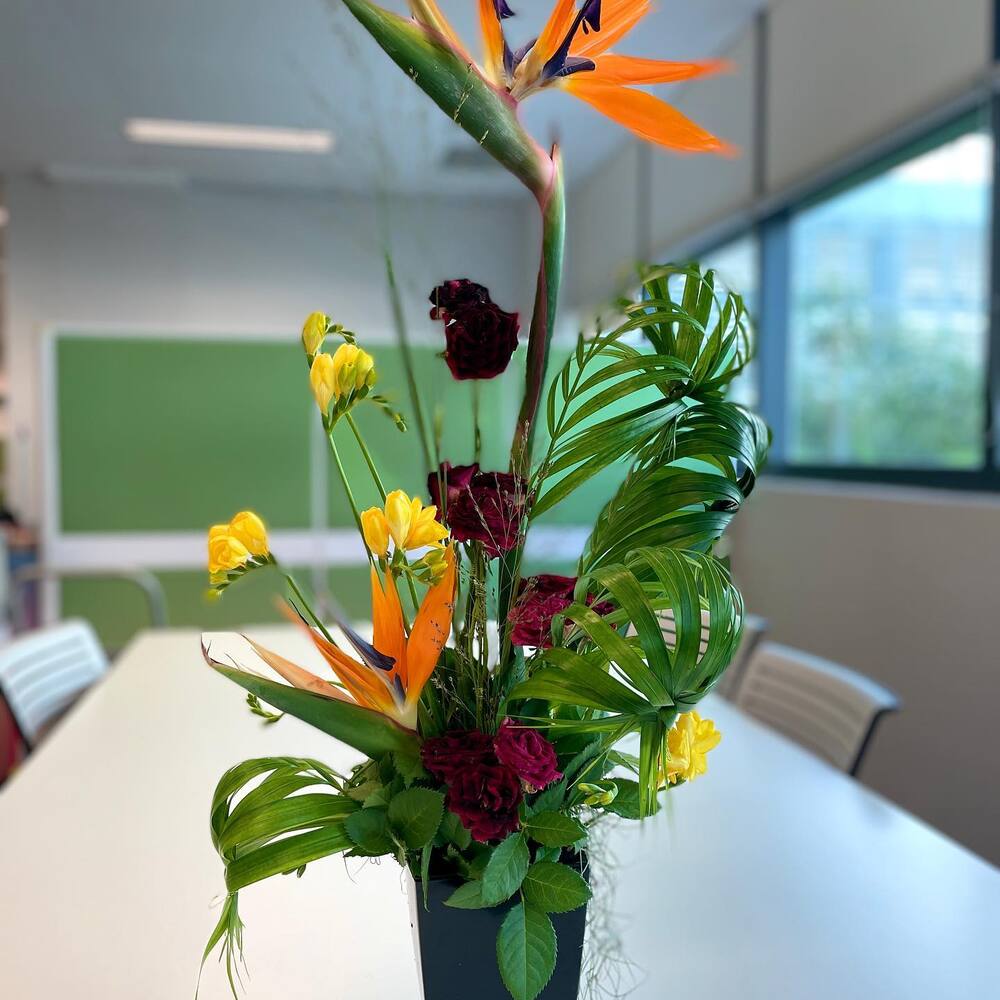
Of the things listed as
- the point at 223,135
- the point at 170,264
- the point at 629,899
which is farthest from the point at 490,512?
the point at 170,264

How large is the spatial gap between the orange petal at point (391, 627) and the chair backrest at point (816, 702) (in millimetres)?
1114

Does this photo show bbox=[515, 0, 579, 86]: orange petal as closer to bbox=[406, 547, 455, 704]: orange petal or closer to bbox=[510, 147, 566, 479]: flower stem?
bbox=[510, 147, 566, 479]: flower stem

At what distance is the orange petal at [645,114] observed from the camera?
1.99 ft

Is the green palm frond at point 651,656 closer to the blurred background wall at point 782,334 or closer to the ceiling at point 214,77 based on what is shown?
the blurred background wall at point 782,334

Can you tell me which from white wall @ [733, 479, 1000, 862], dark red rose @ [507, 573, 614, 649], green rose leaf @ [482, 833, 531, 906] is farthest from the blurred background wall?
green rose leaf @ [482, 833, 531, 906]

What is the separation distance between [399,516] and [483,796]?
0.55ft

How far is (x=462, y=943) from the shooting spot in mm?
610

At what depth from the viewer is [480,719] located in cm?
61

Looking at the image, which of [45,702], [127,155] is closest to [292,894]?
[45,702]

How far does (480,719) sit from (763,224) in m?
3.36

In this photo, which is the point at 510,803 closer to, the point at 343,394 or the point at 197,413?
the point at 343,394

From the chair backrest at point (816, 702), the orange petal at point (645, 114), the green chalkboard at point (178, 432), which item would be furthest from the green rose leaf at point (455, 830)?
the green chalkboard at point (178, 432)

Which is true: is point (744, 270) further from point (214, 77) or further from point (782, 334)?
point (214, 77)

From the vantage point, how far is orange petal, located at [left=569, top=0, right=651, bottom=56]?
0.61 meters
